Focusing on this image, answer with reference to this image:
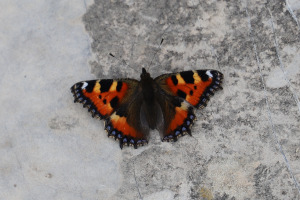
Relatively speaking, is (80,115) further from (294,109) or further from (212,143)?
(294,109)

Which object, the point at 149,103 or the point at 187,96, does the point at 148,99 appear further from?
the point at 187,96

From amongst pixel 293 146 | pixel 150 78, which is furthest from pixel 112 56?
pixel 293 146

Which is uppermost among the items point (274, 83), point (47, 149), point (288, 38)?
point (288, 38)

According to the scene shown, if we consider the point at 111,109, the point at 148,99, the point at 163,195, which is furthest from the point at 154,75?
the point at 163,195

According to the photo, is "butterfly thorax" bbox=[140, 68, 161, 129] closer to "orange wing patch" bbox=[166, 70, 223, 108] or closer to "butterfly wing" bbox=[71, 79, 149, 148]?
"butterfly wing" bbox=[71, 79, 149, 148]

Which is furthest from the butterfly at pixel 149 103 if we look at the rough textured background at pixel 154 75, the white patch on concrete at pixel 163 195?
the white patch on concrete at pixel 163 195

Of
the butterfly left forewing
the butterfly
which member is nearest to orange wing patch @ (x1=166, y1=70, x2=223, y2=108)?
the butterfly

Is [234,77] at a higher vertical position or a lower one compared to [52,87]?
higher
